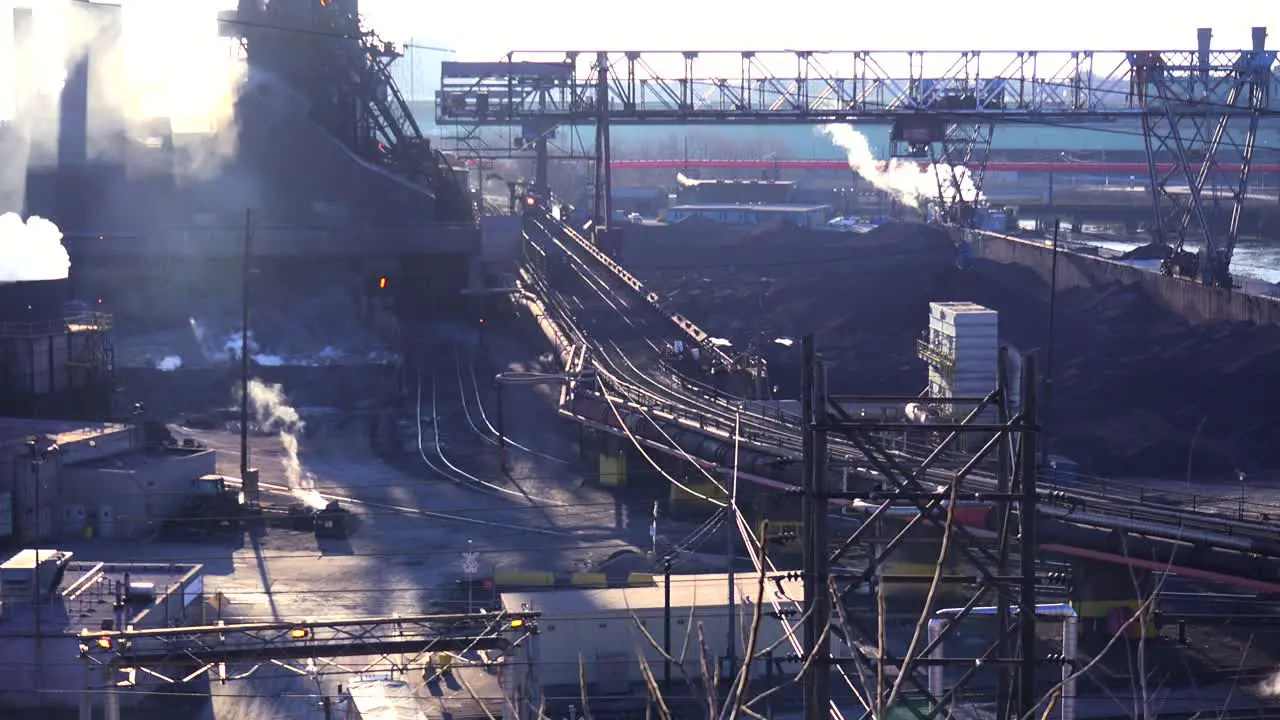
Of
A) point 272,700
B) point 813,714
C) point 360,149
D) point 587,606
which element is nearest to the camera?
point 813,714

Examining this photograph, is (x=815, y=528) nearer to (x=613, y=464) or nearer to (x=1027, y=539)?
(x=1027, y=539)

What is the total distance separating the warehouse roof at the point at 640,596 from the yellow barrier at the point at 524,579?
3.26ft

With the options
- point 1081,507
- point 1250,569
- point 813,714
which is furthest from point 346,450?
point 813,714

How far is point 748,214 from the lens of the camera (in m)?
57.4

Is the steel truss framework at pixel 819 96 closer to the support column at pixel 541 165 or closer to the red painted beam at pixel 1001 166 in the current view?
the support column at pixel 541 165

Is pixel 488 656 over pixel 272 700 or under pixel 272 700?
over

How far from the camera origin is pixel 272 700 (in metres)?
11.9

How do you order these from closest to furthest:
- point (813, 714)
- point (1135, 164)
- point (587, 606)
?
point (813, 714) < point (587, 606) < point (1135, 164)

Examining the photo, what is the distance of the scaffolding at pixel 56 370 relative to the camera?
20.6 m

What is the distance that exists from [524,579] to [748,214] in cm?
4346

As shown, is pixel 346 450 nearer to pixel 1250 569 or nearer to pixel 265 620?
pixel 265 620

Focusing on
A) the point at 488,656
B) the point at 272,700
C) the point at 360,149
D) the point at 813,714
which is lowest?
the point at 272,700

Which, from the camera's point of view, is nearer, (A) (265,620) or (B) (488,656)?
(B) (488,656)

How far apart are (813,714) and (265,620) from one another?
29.1ft
